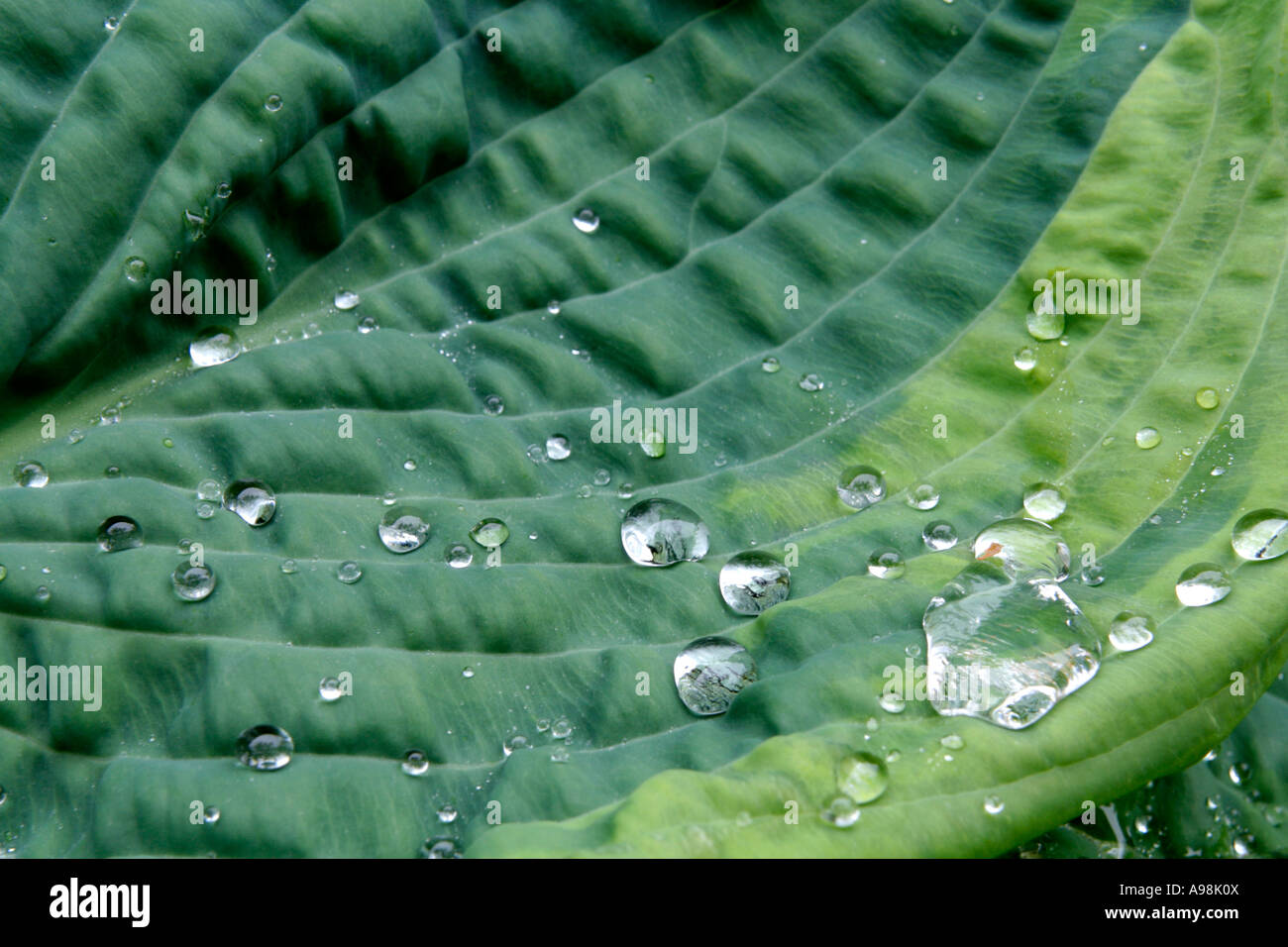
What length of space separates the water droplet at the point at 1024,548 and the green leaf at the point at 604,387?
30 mm

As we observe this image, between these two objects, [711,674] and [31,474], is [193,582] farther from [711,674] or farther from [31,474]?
[711,674]

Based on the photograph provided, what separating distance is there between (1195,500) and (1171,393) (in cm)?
15

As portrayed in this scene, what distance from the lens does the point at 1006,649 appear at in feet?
3.48

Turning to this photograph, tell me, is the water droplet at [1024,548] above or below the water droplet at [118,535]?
below

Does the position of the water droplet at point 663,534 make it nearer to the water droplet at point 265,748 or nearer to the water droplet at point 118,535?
the water droplet at point 265,748

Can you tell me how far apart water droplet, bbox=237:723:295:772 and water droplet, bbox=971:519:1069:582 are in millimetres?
812

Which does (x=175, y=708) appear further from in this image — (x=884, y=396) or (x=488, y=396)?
(x=884, y=396)

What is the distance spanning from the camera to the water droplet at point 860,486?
1.31 m

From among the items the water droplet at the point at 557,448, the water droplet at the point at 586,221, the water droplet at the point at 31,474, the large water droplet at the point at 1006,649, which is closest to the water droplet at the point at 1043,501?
the large water droplet at the point at 1006,649

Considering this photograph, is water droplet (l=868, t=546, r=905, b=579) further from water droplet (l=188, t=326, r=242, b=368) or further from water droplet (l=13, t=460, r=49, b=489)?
water droplet (l=13, t=460, r=49, b=489)

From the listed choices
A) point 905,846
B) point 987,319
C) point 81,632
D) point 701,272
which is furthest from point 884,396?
point 81,632

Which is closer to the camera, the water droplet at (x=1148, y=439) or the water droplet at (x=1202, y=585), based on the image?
the water droplet at (x=1202, y=585)

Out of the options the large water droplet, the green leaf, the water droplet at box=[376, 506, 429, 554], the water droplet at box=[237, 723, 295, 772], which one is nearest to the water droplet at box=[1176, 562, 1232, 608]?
the green leaf
